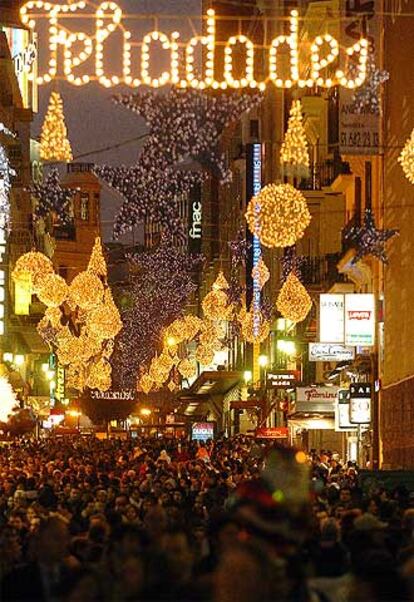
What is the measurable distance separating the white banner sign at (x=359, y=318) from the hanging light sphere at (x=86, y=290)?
13.6 m

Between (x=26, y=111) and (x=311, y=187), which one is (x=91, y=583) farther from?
(x=26, y=111)

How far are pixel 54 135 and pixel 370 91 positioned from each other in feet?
20.3

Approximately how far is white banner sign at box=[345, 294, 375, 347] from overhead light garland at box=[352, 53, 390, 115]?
20.6 ft

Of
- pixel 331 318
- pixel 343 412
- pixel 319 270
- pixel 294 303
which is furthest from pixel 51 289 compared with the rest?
pixel 319 270

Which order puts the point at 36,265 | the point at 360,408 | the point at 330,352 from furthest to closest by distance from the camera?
the point at 36,265, the point at 330,352, the point at 360,408

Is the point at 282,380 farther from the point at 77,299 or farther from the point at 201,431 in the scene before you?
the point at 201,431

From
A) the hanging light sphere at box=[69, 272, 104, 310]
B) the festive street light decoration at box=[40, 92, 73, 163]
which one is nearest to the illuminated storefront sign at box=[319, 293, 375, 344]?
the hanging light sphere at box=[69, 272, 104, 310]

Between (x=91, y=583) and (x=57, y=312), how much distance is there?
5467 centimetres

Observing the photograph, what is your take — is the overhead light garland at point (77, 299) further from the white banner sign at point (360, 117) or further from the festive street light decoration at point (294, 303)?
the white banner sign at point (360, 117)

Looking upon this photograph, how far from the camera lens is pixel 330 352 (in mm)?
43812

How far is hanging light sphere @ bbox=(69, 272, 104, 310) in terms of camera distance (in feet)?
172

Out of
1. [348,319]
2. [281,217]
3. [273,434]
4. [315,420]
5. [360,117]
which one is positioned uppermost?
[360,117]

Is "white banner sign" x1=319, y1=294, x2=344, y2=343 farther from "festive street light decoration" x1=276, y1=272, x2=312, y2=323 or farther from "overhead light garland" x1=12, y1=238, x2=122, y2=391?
"overhead light garland" x1=12, y1=238, x2=122, y2=391

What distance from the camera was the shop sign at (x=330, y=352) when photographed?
4362 cm
